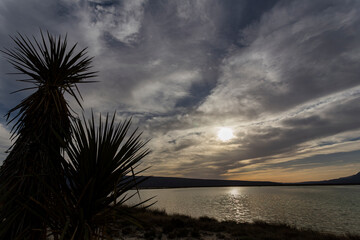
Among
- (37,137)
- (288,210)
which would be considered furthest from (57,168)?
(288,210)

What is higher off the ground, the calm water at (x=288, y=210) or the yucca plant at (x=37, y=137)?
the yucca plant at (x=37, y=137)

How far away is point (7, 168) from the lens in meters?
4.01

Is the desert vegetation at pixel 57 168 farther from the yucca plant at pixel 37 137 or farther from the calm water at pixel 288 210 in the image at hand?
the calm water at pixel 288 210

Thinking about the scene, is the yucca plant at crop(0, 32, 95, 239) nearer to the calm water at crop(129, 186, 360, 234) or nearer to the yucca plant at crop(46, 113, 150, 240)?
the yucca plant at crop(46, 113, 150, 240)

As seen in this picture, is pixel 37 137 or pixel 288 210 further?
pixel 288 210

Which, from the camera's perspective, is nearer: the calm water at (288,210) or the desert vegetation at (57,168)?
the desert vegetation at (57,168)

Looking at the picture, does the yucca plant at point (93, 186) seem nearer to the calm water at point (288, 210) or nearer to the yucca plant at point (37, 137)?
the yucca plant at point (37, 137)

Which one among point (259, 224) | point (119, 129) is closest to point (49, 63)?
point (119, 129)

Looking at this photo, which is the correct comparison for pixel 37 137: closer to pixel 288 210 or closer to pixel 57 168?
pixel 57 168

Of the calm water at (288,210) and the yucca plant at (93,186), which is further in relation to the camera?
the calm water at (288,210)

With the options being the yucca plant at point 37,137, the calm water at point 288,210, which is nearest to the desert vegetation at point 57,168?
the yucca plant at point 37,137

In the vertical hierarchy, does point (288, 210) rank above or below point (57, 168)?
below

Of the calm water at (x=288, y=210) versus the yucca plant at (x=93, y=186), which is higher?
the yucca plant at (x=93, y=186)

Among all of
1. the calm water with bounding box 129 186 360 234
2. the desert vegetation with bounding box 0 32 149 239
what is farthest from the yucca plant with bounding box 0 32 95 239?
the calm water with bounding box 129 186 360 234
